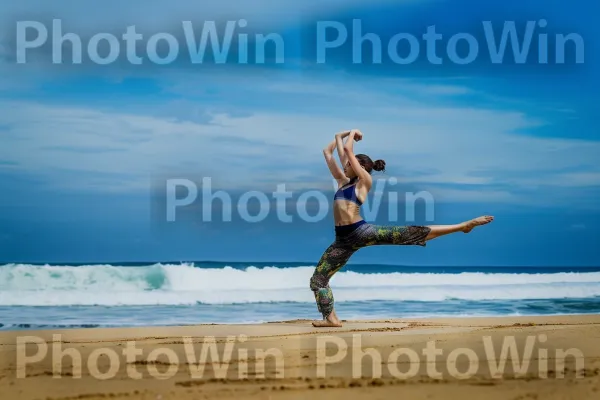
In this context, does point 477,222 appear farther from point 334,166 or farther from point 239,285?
point 239,285

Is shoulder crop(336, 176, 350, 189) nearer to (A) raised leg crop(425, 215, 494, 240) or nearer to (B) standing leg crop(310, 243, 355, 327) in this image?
(B) standing leg crop(310, 243, 355, 327)

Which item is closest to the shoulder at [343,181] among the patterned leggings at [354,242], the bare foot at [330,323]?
the patterned leggings at [354,242]

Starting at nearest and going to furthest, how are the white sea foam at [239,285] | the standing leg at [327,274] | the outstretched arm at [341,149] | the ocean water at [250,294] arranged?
the outstretched arm at [341,149], the standing leg at [327,274], the ocean water at [250,294], the white sea foam at [239,285]

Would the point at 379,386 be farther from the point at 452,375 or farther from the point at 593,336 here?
the point at 593,336

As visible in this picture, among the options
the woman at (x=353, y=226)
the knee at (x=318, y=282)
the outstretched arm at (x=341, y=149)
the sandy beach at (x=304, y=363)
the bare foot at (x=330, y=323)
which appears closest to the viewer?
the sandy beach at (x=304, y=363)

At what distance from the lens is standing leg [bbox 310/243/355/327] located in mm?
8242

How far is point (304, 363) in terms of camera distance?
20.4 feet

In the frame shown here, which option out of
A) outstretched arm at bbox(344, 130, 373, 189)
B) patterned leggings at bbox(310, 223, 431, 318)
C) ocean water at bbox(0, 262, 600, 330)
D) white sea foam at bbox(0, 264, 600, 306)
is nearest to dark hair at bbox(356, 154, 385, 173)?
outstretched arm at bbox(344, 130, 373, 189)

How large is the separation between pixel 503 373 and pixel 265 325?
12.4ft

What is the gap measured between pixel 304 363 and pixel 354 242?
2.10 m

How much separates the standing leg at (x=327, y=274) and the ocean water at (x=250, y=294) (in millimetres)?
2287

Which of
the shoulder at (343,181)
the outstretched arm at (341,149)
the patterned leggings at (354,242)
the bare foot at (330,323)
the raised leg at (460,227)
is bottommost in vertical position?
the bare foot at (330,323)

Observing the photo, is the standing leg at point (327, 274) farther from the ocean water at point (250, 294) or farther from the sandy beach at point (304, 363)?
the ocean water at point (250, 294)

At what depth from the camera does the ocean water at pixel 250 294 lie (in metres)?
11.8
